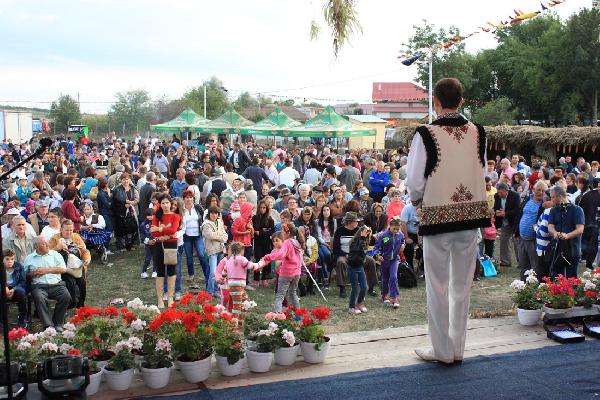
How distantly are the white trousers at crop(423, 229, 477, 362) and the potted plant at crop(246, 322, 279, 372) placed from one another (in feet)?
3.56

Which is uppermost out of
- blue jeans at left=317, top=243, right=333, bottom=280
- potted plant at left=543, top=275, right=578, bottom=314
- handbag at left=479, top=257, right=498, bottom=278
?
potted plant at left=543, top=275, right=578, bottom=314

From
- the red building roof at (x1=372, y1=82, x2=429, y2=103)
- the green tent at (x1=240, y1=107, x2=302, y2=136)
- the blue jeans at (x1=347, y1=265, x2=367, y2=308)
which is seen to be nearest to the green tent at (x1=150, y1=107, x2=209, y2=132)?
the green tent at (x1=240, y1=107, x2=302, y2=136)

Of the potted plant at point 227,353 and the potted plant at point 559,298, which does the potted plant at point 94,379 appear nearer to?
the potted plant at point 227,353

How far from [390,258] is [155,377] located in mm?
5243

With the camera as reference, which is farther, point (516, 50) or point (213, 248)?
point (516, 50)

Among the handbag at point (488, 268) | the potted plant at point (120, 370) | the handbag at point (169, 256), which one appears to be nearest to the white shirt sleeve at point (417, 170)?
the potted plant at point (120, 370)

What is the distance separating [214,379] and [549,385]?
2.04 m

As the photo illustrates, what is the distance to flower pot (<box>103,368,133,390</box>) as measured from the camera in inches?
154

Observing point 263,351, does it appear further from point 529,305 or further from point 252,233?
point 252,233

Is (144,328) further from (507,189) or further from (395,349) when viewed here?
(507,189)

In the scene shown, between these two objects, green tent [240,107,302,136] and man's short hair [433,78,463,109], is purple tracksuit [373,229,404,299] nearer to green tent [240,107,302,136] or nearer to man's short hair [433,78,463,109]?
man's short hair [433,78,463,109]

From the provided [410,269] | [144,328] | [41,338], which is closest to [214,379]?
[144,328]

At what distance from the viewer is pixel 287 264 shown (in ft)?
25.8

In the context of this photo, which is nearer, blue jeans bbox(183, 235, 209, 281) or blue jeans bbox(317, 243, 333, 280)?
blue jeans bbox(183, 235, 209, 281)
